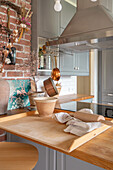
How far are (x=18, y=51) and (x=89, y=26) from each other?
2.72 ft

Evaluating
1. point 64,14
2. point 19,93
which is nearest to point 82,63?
point 64,14

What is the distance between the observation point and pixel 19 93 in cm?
186

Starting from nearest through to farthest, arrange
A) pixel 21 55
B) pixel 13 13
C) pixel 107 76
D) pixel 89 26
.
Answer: pixel 89 26 < pixel 13 13 < pixel 21 55 < pixel 107 76

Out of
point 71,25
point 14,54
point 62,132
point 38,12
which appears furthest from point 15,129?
point 38,12

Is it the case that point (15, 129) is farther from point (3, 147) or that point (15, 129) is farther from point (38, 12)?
point (38, 12)

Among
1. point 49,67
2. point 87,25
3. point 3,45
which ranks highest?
point 87,25

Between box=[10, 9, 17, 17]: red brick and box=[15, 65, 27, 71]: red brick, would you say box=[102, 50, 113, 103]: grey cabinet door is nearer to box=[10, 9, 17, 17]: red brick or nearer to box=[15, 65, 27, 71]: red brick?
box=[15, 65, 27, 71]: red brick

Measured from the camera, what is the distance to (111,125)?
1.21 meters

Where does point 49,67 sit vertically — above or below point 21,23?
below

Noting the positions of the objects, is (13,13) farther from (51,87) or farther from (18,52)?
(51,87)

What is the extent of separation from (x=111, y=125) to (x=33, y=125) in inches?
23.3

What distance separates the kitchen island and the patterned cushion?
0.72 meters

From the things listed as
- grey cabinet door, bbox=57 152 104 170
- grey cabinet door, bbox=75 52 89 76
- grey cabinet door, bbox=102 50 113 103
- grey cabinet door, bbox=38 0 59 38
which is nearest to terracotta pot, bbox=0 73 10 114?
grey cabinet door, bbox=57 152 104 170

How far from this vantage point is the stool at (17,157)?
0.91 metres
